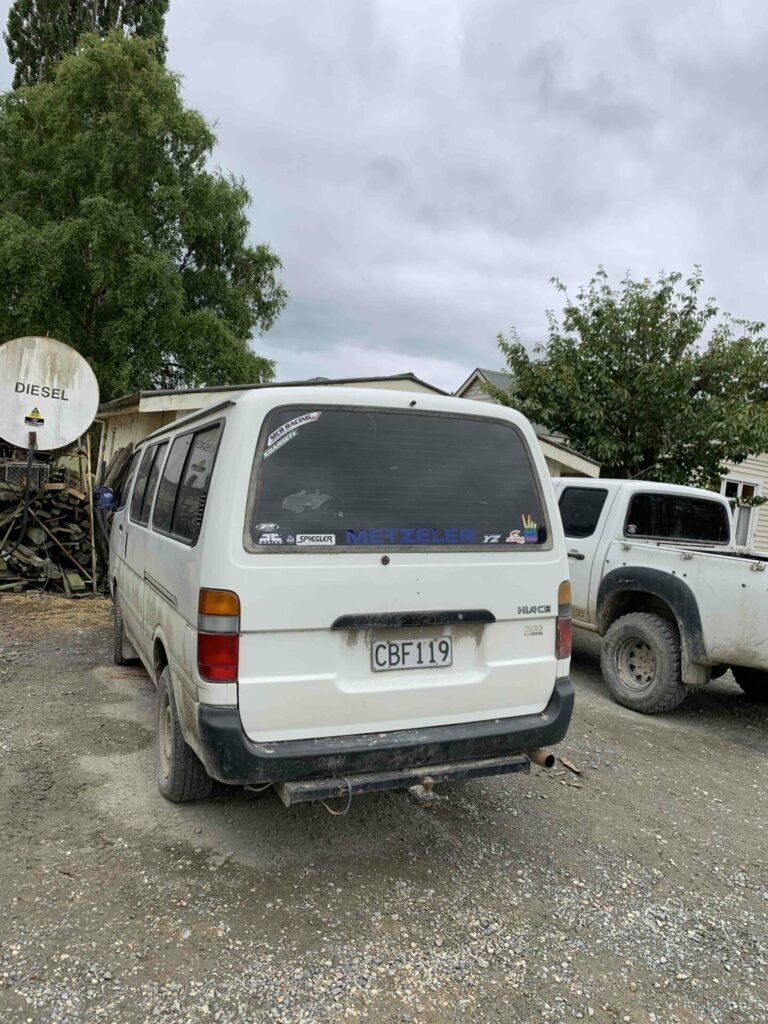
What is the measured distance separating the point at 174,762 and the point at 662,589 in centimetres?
389

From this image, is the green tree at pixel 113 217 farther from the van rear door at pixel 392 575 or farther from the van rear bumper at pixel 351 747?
the van rear bumper at pixel 351 747

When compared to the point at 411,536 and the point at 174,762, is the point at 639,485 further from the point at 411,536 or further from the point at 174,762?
the point at 174,762

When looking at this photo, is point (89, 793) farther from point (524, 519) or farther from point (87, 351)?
point (87, 351)

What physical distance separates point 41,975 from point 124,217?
19.5 m

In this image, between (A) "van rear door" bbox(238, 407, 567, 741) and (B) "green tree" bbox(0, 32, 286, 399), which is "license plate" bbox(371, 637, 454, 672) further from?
(B) "green tree" bbox(0, 32, 286, 399)

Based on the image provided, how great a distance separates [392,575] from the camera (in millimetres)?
2754

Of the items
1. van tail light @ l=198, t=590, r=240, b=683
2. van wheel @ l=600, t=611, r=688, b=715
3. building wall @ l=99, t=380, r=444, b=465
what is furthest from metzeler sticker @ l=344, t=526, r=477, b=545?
building wall @ l=99, t=380, r=444, b=465

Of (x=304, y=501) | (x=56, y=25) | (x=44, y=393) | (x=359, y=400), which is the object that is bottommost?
(x=304, y=501)

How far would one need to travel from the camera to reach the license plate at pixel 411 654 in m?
2.77

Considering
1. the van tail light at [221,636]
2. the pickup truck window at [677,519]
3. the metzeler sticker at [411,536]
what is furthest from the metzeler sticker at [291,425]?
the pickup truck window at [677,519]

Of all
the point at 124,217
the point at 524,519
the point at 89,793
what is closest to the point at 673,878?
the point at 524,519

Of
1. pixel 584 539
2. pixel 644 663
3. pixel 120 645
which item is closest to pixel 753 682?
pixel 644 663

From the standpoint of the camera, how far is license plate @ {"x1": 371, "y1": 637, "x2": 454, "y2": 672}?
2766 mm

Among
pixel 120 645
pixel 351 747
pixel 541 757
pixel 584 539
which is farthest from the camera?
pixel 584 539
